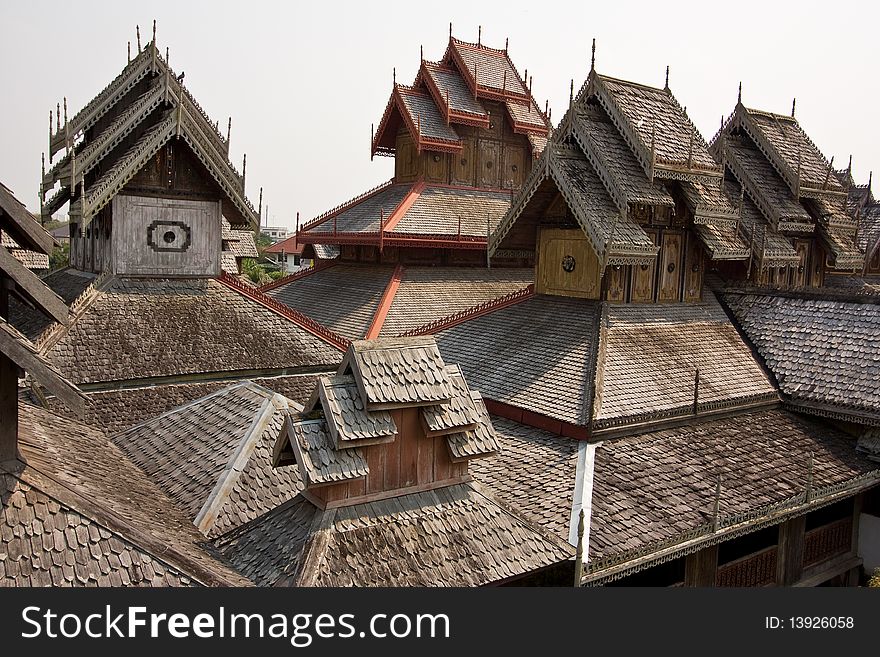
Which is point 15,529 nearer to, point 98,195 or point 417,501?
point 417,501

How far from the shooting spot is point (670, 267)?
16.4 m

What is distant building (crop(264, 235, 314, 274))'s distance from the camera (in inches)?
1694

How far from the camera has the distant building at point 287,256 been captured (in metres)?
43.0

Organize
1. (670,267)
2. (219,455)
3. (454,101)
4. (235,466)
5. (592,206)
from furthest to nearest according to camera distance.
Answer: (454,101)
(670,267)
(592,206)
(219,455)
(235,466)

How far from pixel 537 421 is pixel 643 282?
15.2ft

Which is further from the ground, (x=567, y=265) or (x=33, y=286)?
(x=567, y=265)

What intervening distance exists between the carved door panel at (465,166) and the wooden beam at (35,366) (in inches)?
806

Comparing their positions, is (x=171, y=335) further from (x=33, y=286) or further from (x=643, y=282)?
(x=643, y=282)

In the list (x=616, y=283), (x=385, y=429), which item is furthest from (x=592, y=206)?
(x=385, y=429)

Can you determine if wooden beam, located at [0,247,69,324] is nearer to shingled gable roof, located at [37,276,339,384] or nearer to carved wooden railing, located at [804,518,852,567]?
shingled gable roof, located at [37,276,339,384]

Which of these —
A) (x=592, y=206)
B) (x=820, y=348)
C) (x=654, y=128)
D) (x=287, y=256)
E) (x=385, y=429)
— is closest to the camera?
(x=385, y=429)

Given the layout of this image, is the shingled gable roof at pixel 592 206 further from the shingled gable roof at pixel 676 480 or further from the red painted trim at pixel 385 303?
the red painted trim at pixel 385 303

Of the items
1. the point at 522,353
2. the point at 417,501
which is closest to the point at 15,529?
the point at 417,501

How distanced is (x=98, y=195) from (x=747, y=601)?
44.5 ft
